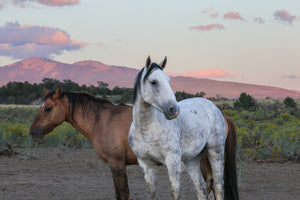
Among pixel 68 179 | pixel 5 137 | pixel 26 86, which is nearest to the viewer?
pixel 68 179

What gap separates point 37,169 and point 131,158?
18.9 feet

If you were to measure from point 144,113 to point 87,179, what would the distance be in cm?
611

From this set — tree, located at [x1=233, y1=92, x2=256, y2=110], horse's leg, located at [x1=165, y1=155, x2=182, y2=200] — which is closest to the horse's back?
horse's leg, located at [x1=165, y1=155, x2=182, y2=200]

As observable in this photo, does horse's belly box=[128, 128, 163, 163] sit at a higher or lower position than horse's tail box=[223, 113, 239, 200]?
higher

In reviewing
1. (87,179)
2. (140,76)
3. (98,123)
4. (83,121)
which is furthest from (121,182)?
(87,179)

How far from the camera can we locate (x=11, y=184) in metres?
9.64

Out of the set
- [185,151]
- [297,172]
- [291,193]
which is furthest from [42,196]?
[297,172]

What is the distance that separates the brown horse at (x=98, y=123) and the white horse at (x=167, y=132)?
117 centimetres

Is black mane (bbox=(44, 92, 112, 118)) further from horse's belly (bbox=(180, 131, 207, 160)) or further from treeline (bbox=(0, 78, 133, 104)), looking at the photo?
treeline (bbox=(0, 78, 133, 104))

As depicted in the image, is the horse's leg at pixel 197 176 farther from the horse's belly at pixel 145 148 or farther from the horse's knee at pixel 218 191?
the horse's belly at pixel 145 148

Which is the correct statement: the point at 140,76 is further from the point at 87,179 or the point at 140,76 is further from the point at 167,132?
the point at 87,179

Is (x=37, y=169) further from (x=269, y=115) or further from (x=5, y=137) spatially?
(x=269, y=115)

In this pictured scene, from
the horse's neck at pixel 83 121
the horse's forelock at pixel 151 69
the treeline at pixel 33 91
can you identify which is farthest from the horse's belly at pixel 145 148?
the treeline at pixel 33 91

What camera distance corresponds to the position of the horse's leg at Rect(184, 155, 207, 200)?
5.54 metres
